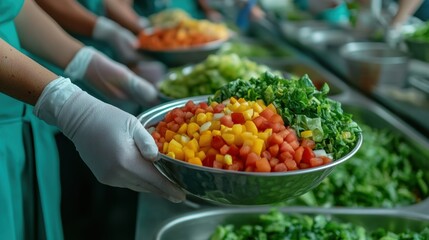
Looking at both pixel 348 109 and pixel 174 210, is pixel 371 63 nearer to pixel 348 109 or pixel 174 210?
pixel 348 109

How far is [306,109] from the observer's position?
1.33 meters

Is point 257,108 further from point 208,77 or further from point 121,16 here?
point 121,16

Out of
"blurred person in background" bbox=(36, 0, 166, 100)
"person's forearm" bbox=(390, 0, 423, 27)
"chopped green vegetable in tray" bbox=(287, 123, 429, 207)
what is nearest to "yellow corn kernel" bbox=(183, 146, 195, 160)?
"chopped green vegetable in tray" bbox=(287, 123, 429, 207)

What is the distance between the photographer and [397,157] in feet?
6.86

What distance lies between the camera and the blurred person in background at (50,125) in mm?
1307

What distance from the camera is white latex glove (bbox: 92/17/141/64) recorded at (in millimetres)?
3014

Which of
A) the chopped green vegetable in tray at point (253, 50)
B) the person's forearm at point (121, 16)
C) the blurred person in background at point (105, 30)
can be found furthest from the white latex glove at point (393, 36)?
the person's forearm at point (121, 16)

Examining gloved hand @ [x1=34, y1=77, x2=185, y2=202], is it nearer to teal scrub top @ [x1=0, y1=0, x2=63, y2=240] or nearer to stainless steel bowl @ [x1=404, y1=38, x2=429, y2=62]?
teal scrub top @ [x1=0, y1=0, x2=63, y2=240]

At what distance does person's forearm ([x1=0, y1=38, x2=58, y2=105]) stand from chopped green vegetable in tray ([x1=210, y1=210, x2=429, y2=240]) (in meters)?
0.68

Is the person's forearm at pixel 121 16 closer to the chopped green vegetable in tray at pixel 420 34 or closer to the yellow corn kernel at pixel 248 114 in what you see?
the chopped green vegetable in tray at pixel 420 34

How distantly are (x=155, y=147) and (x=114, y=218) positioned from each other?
7.46 ft

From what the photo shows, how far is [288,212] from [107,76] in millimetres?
1028

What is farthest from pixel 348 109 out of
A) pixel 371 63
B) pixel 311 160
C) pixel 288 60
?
pixel 311 160

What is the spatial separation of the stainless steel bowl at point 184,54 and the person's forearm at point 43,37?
781mm
